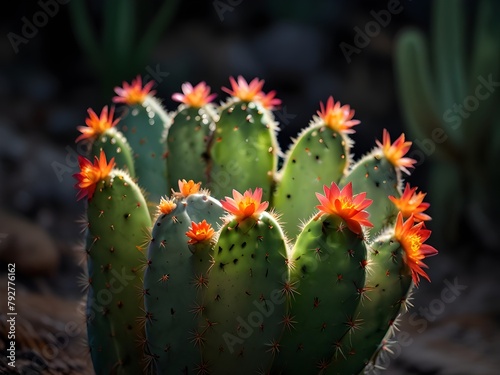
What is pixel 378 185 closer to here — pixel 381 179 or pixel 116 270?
pixel 381 179

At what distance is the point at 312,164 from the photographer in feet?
6.88

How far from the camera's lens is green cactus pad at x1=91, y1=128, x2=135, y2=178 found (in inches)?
83.4

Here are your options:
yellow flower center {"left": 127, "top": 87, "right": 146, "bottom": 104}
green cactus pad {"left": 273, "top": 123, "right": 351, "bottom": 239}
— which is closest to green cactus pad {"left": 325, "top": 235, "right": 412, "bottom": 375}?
green cactus pad {"left": 273, "top": 123, "right": 351, "bottom": 239}

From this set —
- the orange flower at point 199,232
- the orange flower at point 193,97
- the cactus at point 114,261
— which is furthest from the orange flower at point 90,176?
the orange flower at point 193,97

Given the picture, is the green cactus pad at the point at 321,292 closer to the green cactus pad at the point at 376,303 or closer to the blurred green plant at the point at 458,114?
the green cactus pad at the point at 376,303

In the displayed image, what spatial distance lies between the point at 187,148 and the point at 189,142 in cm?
2

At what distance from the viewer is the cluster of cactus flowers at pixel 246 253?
1680 mm

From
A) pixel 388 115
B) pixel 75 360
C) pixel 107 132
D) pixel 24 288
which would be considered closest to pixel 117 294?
pixel 107 132

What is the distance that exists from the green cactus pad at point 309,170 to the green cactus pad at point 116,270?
0.42 meters

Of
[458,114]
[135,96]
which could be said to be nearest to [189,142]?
[135,96]

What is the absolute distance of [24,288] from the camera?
3686mm

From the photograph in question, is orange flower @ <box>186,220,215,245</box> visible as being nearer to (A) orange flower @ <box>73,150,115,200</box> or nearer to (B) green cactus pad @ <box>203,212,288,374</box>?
(B) green cactus pad @ <box>203,212,288,374</box>

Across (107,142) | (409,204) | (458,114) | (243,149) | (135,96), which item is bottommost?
(409,204)

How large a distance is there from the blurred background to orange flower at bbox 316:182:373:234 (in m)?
1.12
